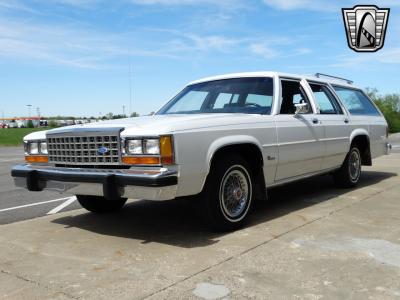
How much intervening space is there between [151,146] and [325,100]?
3.46 metres

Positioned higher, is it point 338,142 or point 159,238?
point 338,142

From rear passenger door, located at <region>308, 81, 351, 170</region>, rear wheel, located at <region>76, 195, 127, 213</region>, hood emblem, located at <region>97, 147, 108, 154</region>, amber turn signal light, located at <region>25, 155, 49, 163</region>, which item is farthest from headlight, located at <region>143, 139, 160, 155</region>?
rear passenger door, located at <region>308, 81, 351, 170</region>

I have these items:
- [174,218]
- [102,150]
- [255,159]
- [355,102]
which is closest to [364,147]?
[355,102]

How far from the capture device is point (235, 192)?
4.74m

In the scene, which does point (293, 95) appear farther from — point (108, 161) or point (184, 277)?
point (184, 277)

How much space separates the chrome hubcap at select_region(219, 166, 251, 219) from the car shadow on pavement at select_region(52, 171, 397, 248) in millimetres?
256

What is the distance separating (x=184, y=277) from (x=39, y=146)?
2530 millimetres

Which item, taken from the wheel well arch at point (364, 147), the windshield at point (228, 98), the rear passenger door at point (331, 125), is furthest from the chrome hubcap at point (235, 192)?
the wheel well arch at point (364, 147)

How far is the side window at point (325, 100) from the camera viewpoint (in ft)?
21.0

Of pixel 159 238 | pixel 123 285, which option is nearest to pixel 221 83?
pixel 159 238

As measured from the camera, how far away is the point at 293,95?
597 cm

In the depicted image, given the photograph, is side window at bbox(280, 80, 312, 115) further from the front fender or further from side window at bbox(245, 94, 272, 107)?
the front fender

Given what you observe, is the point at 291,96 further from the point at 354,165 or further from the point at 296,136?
the point at 354,165

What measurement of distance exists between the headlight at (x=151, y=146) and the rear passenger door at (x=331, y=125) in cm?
293
